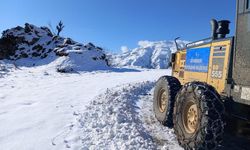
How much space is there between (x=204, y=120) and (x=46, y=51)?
87.3ft

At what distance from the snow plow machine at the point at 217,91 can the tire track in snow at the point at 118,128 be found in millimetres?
724

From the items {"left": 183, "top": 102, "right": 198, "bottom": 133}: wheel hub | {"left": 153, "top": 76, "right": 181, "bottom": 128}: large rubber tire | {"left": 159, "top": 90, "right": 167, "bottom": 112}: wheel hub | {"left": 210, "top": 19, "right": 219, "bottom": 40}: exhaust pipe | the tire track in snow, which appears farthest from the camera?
{"left": 159, "top": 90, "right": 167, "bottom": 112}: wheel hub

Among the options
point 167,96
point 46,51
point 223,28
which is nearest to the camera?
point 223,28

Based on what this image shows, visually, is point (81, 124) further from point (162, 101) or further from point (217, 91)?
point (217, 91)

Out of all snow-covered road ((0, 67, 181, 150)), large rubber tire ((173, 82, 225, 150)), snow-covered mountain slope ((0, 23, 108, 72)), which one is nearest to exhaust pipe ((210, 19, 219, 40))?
large rubber tire ((173, 82, 225, 150))

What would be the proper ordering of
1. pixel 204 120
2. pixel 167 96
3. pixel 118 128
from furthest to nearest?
pixel 167 96, pixel 118 128, pixel 204 120

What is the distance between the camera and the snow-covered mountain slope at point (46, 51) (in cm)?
2542

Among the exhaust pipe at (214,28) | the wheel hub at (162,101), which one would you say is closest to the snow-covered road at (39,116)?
the wheel hub at (162,101)

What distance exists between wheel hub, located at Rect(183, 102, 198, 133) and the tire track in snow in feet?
1.81

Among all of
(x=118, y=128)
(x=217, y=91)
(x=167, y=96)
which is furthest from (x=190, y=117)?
(x=118, y=128)

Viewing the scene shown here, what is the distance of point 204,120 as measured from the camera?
16.8ft

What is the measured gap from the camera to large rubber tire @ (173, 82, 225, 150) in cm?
507

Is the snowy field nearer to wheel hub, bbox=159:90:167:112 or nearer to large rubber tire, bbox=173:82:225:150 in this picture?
wheel hub, bbox=159:90:167:112

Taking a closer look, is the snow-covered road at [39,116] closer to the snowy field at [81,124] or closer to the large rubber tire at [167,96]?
the snowy field at [81,124]
